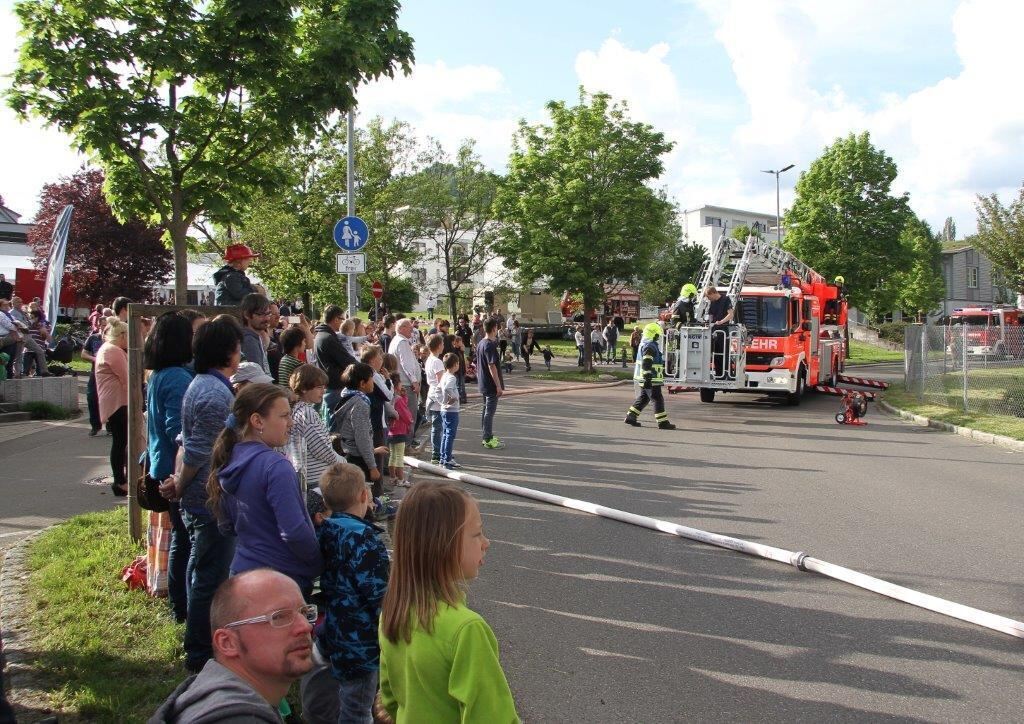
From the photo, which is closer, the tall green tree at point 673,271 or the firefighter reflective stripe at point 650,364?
the firefighter reflective stripe at point 650,364

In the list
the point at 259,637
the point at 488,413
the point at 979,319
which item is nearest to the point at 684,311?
the point at 488,413

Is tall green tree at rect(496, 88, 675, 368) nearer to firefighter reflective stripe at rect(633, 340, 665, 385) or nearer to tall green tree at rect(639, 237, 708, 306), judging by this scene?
firefighter reflective stripe at rect(633, 340, 665, 385)

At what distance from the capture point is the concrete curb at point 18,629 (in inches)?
172

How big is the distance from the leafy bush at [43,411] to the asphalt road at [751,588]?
7482mm

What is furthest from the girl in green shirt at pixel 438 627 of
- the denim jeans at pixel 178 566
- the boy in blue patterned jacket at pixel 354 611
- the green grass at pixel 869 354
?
the green grass at pixel 869 354

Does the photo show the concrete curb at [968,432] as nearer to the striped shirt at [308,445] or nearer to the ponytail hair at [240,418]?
the striped shirt at [308,445]

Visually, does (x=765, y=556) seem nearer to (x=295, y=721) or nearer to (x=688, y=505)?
(x=688, y=505)

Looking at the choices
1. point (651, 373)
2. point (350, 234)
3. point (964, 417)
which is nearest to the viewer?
point (651, 373)

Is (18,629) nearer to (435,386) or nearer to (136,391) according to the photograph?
(136,391)

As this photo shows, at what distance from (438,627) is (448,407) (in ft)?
27.9

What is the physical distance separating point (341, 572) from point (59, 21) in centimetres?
902

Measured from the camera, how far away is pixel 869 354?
45875mm

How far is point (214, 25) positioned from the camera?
10.1 m

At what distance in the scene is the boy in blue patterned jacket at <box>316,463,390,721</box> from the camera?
3.54 meters
